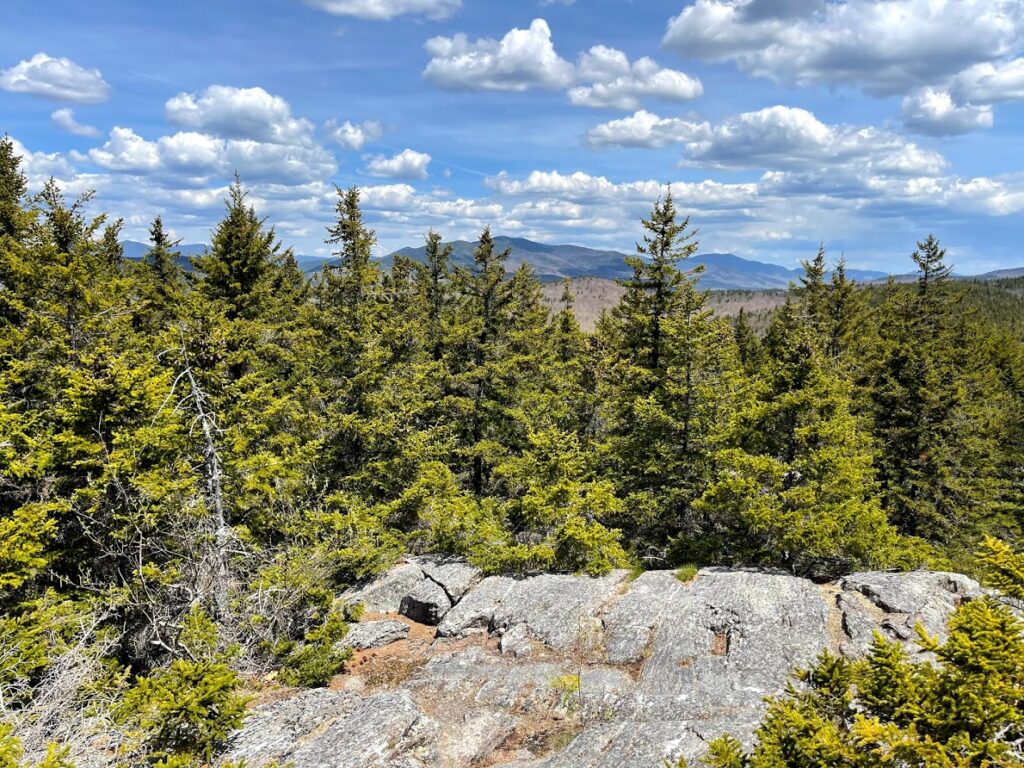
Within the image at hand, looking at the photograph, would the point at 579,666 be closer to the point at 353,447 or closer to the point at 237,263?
the point at 353,447

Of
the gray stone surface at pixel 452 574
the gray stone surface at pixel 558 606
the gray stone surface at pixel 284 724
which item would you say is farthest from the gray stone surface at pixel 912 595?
the gray stone surface at pixel 284 724

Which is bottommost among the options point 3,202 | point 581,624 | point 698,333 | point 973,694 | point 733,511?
point 581,624

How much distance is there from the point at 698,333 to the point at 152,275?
26874 mm

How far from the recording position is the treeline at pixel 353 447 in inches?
491

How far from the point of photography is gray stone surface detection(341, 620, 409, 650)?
1659cm

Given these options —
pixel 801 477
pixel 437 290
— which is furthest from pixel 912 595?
pixel 437 290

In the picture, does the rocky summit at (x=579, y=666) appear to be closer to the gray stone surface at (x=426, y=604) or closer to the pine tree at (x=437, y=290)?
the gray stone surface at (x=426, y=604)

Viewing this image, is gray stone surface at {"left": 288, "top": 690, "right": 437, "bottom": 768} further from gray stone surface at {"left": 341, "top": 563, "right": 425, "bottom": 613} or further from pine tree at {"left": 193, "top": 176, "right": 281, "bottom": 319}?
pine tree at {"left": 193, "top": 176, "right": 281, "bottom": 319}

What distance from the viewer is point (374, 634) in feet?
55.6

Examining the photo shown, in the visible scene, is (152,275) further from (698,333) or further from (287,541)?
(698,333)

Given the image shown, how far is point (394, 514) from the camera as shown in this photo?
21969mm

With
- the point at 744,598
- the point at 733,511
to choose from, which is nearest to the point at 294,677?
the point at 744,598

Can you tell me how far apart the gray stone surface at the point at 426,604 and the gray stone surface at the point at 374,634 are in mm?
658

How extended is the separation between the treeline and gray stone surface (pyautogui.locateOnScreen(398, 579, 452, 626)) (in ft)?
5.82
